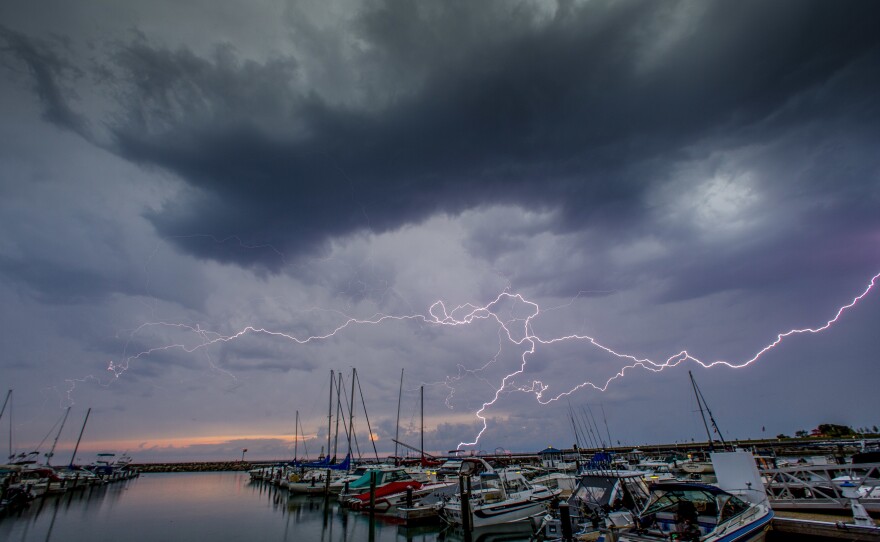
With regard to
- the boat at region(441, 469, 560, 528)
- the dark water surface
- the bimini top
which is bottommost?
the dark water surface

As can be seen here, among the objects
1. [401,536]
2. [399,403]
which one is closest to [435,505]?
[401,536]

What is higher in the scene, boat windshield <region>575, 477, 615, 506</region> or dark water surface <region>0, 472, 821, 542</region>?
boat windshield <region>575, 477, 615, 506</region>

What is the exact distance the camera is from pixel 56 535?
24688 mm

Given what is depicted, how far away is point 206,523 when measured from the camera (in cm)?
2944

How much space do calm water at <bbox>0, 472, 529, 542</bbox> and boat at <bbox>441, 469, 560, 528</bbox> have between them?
990mm

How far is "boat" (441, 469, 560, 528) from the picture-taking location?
72.0 ft

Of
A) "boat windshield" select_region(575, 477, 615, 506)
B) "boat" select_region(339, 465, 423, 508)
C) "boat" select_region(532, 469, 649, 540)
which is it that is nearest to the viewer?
"boat" select_region(532, 469, 649, 540)

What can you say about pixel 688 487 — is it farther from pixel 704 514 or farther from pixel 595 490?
pixel 595 490

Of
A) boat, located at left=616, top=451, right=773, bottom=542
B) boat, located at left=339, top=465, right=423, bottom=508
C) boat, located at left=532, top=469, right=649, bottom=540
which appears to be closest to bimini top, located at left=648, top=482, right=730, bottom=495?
boat, located at left=616, top=451, right=773, bottom=542

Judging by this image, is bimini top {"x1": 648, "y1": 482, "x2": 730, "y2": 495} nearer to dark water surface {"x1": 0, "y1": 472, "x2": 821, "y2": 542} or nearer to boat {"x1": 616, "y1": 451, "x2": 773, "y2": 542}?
boat {"x1": 616, "y1": 451, "x2": 773, "y2": 542}

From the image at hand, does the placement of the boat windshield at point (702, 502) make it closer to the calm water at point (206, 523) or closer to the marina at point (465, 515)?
the marina at point (465, 515)

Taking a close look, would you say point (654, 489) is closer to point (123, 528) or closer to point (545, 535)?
point (545, 535)

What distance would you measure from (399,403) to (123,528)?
43.1m

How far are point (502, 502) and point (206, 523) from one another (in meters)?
22.9
